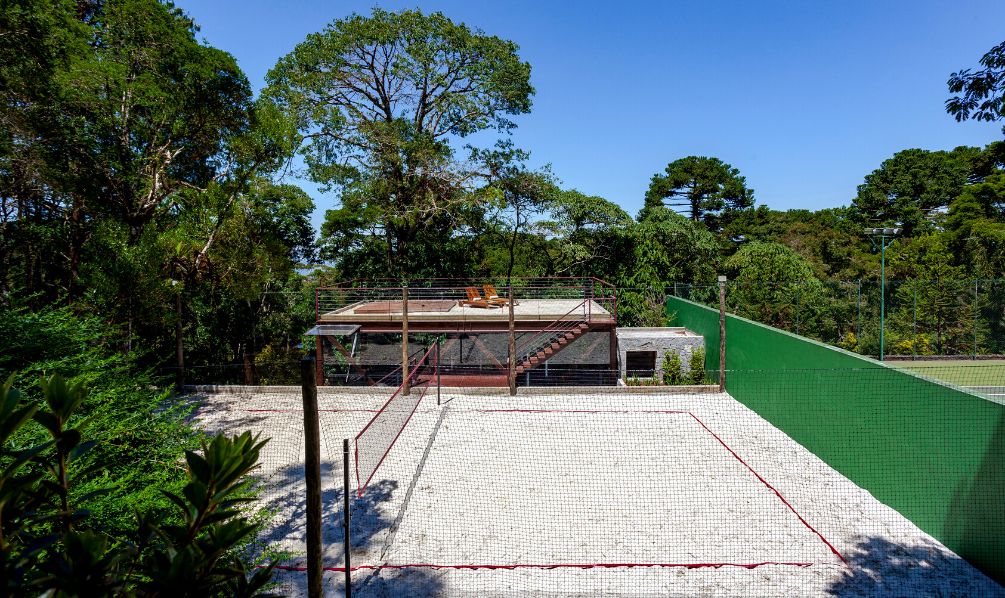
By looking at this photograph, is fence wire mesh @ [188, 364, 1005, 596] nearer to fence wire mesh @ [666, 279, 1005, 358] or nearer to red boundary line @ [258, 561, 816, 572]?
red boundary line @ [258, 561, 816, 572]

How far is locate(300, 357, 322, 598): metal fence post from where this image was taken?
3275 mm

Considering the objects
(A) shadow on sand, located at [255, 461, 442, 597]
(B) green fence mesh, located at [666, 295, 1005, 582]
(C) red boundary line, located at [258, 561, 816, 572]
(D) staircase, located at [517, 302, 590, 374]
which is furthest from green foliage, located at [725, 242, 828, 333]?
(A) shadow on sand, located at [255, 461, 442, 597]

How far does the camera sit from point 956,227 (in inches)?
1065

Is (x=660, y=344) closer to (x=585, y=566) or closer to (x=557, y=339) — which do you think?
(x=557, y=339)

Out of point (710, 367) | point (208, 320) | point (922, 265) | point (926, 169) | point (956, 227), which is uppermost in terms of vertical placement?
point (926, 169)

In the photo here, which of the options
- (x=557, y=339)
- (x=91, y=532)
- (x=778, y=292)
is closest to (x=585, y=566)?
(x=91, y=532)

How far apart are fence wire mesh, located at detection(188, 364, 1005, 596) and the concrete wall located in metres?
3.71

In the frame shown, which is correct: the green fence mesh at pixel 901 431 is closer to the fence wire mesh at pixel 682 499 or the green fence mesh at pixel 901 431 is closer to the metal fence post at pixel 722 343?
the fence wire mesh at pixel 682 499

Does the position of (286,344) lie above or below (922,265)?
below

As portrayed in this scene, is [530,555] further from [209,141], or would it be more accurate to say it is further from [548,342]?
[209,141]

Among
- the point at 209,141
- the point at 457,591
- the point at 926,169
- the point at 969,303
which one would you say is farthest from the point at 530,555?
the point at 926,169

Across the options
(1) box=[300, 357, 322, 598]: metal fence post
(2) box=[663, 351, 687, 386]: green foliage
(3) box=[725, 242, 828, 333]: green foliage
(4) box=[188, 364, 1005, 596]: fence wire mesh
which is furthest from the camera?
(3) box=[725, 242, 828, 333]: green foliage

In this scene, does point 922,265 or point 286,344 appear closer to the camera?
point 286,344

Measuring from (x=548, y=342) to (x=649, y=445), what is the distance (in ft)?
17.4
